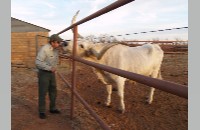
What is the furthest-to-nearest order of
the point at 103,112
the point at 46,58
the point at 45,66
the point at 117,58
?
the point at 117,58 → the point at 103,112 → the point at 46,58 → the point at 45,66

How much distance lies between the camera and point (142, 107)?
19.0ft

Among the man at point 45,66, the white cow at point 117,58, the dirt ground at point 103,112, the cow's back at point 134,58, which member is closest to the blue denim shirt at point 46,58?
the man at point 45,66

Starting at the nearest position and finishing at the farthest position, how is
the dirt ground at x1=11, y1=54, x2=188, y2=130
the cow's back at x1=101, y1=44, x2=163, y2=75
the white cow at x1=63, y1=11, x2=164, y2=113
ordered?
the dirt ground at x1=11, y1=54, x2=188, y2=130 < the white cow at x1=63, y1=11, x2=164, y2=113 < the cow's back at x1=101, y1=44, x2=163, y2=75

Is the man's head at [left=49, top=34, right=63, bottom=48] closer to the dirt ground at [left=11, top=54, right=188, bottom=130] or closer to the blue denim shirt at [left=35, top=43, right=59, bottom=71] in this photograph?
the blue denim shirt at [left=35, top=43, right=59, bottom=71]

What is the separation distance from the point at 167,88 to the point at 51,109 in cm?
430

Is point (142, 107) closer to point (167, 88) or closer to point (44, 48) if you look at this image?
point (44, 48)

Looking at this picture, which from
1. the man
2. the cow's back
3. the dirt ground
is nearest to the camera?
the dirt ground

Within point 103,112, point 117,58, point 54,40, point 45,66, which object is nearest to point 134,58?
point 117,58

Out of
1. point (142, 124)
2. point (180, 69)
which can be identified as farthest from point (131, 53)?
point (180, 69)

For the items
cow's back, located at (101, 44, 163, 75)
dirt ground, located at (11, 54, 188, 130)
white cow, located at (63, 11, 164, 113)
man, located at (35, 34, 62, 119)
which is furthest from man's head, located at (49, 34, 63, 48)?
dirt ground, located at (11, 54, 188, 130)

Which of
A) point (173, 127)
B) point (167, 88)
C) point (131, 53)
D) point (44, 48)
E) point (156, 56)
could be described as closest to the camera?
point (167, 88)

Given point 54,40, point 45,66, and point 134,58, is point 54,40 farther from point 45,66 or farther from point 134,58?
point 134,58

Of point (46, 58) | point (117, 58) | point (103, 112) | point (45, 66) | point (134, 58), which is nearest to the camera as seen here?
point (45, 66)

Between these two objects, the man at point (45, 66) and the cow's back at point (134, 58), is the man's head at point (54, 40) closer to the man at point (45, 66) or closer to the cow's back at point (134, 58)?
the man at point (45, 66)
